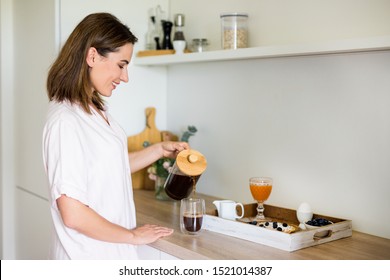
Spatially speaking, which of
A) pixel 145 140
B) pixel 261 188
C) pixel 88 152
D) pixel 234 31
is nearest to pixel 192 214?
pixel 261 188

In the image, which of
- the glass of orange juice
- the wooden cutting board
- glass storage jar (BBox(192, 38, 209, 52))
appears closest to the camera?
the glass of orange juice

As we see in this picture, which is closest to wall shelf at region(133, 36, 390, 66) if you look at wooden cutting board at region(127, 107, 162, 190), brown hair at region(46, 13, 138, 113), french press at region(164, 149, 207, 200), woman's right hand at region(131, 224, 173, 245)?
wooden cutting board at region(127, 107, 162, 190)

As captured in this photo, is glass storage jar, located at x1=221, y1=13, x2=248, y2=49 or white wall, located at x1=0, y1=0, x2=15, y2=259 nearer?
glass storage jar, located at x1=221, y1=13, x2=248, y2=49

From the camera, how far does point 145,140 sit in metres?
2.43

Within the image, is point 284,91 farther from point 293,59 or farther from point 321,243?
point 321,243

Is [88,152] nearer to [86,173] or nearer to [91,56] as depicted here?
[86,173]

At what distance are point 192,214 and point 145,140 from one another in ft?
2.75

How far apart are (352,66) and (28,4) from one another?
55.2 inches

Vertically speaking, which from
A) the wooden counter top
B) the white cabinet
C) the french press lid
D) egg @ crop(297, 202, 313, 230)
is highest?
the french press lid

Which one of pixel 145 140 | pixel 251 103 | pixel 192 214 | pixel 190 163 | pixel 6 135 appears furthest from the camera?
pixel 6 135

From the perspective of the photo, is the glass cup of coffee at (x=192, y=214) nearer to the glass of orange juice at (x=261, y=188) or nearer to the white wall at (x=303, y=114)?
the glass of orange juice at (x=261, y=188)

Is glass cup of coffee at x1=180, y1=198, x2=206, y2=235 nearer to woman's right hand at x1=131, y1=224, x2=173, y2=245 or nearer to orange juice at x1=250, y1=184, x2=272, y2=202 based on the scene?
woman's right hand at x1=131, y1=224, x2=173, y2=245

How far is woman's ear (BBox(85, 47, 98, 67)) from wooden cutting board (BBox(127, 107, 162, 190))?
884 millimetres

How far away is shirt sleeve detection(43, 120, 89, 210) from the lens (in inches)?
55.4
